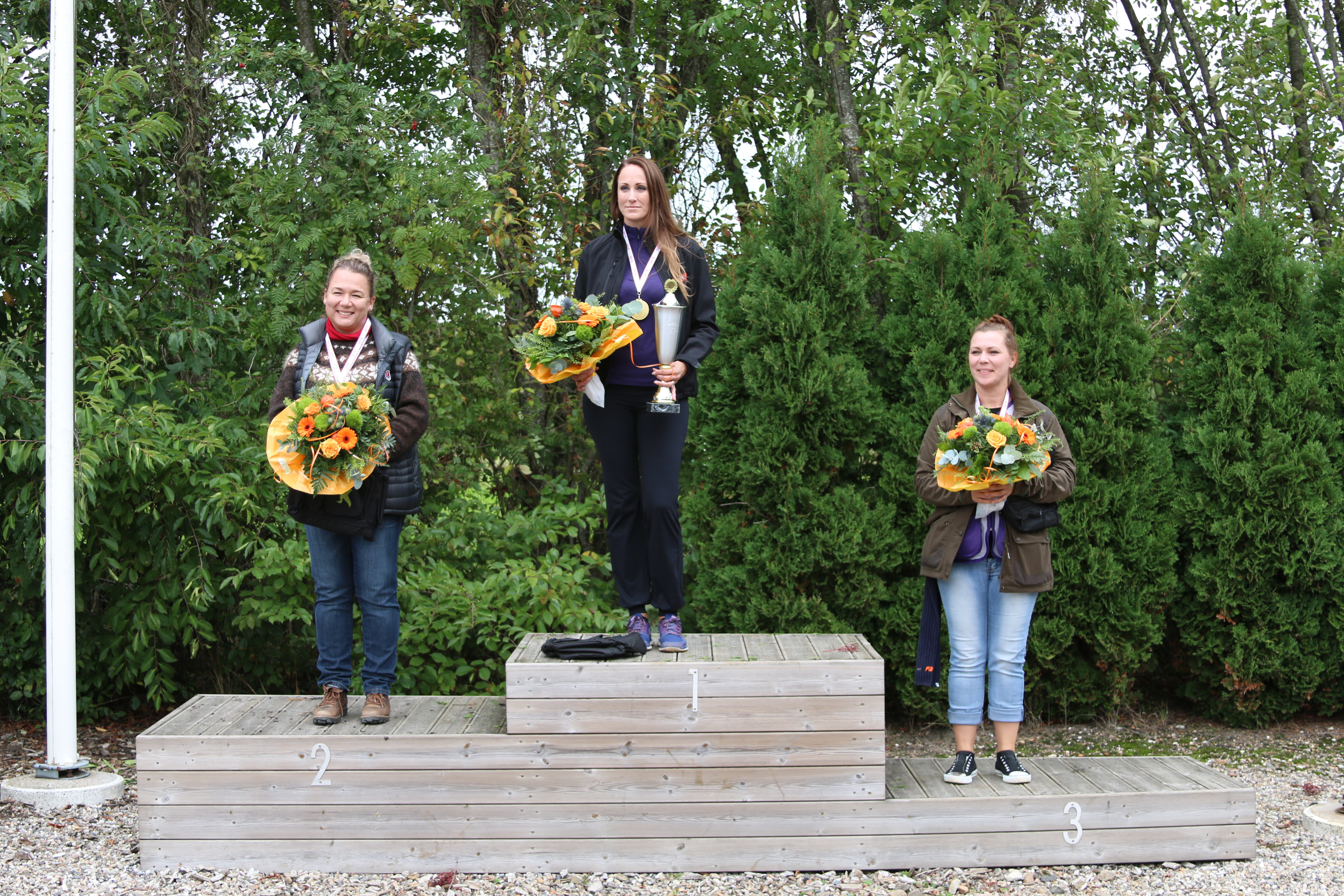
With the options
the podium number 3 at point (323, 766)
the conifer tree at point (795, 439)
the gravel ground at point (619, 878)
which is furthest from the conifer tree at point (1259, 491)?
the podium number 3 at point (323, 766)

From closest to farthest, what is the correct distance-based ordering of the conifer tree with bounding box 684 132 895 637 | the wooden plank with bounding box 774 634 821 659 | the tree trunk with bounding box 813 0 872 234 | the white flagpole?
the wooden plank with bounding box 774 634 821 659 → the white flagpole → the conifer tree with bounding box 684 132 895 637 → the tree trunk with bounding box 813 0 872 234

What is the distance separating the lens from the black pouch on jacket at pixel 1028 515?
351 cm

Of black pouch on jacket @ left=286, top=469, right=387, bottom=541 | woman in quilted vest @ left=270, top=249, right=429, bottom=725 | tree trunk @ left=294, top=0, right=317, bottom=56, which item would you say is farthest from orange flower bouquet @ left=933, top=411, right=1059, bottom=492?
tree trunk @ left=294, top=0, right=317, bottom=56

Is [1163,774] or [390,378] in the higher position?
[390,378]

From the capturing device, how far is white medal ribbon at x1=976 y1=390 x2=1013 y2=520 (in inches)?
137

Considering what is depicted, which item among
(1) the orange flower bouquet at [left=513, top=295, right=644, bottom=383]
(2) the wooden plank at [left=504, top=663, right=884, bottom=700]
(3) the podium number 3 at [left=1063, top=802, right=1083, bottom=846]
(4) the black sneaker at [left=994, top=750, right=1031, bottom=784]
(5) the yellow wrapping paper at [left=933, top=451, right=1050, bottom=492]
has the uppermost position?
(1) the orange flower bouquet at [left=513, top=295, right=644, bottom=383]

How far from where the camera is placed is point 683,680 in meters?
3.52

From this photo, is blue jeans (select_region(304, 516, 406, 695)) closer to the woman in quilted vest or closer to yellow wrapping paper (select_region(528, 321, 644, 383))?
the woman in quilted vest

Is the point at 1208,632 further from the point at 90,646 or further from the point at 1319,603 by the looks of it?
the point at 90,646

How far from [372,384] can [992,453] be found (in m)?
2.09

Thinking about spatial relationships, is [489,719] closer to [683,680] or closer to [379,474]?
[683,680]

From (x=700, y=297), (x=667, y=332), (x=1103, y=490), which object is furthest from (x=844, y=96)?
(x=667, y=332)

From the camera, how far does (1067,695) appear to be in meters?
5.16

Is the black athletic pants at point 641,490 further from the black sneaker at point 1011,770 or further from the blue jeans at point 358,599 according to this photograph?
the black sneaker at point 1011,770
